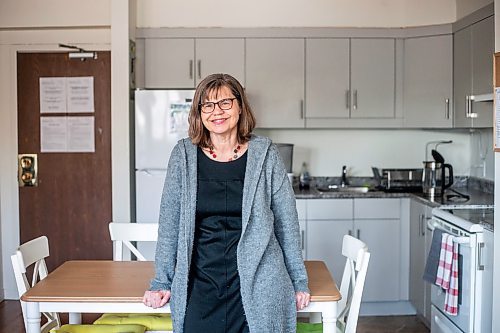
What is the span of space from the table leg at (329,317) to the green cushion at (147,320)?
2.11ft

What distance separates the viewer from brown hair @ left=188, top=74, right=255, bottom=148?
219 centimetres

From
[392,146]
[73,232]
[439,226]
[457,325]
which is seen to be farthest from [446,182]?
[73,232]

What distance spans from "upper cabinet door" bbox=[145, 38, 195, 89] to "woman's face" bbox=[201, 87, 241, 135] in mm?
2753

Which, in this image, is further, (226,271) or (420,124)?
(420,124)

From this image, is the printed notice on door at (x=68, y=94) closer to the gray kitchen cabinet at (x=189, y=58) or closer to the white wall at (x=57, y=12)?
the white wall at (x=57, y=12)

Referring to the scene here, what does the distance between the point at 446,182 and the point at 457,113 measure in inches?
24.9

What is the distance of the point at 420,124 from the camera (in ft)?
16.1

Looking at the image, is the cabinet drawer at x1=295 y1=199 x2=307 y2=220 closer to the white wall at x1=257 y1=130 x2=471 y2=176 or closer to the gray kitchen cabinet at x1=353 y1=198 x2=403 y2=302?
the gray kitchen cabinet at x1=353 y1=198 x2=403 y2=302

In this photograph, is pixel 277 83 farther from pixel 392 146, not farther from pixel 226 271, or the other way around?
pixel 226 271

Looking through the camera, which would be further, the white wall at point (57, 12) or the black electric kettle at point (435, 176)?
the white wall at point (57, 12)

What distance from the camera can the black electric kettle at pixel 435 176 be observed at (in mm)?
4625

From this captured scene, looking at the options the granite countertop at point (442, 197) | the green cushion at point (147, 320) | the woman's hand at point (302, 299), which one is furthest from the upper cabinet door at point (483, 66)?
the green cushion at point (147, 320)

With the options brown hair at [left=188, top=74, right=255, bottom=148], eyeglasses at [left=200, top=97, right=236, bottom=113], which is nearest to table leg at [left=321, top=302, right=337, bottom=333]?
brown hair at [left=188, top=74, right=255, bottom=148]

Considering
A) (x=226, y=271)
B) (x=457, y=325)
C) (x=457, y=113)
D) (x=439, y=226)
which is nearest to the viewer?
(x=226, y=271)
